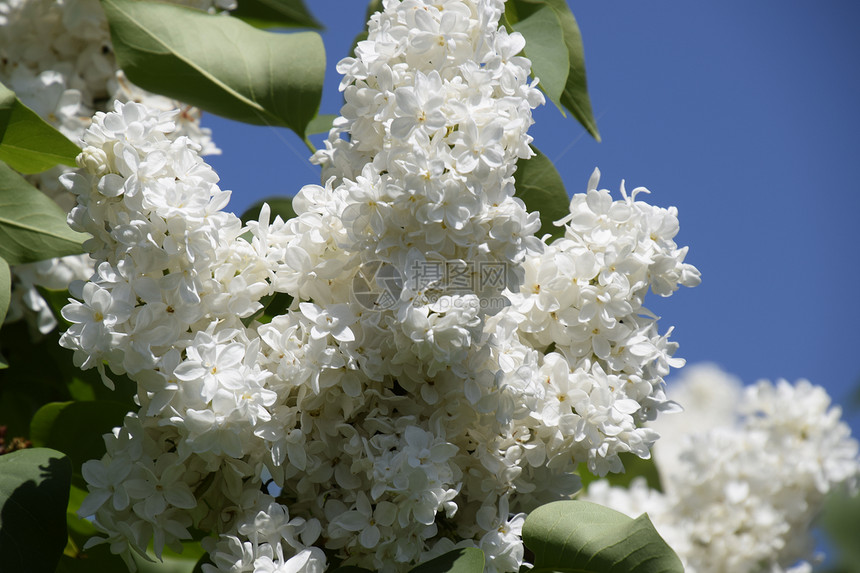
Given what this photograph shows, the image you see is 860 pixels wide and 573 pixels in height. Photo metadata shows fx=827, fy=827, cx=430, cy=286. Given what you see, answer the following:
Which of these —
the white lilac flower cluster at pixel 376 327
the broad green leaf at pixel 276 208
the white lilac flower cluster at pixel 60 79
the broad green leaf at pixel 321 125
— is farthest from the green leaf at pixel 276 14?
the white lilac flower cluster at pixel 376 327

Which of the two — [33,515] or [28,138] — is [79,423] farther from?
[28,138]

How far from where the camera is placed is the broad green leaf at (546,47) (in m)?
1.21

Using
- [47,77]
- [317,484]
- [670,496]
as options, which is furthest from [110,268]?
[670,496]

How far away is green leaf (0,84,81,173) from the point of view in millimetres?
1271

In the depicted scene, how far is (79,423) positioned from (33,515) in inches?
11.9

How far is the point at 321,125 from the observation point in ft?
5.18

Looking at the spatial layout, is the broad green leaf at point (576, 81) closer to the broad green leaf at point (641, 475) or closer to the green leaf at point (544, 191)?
the green leaf at point (544, 191)

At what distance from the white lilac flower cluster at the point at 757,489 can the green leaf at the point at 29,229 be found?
67.4 inches

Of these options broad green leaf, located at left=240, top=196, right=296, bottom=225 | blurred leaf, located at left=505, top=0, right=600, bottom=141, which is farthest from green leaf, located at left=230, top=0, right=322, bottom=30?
blurred leaf, located at left=505, top=0, right=600, bottom=141

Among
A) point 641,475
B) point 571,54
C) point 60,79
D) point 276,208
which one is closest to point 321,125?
point 276,208

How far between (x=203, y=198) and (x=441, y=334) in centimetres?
32

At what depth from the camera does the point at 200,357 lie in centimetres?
94

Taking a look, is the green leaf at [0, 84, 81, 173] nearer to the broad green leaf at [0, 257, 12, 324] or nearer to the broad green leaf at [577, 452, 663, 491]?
the broad green leaf at [0, 257, 12, 324]

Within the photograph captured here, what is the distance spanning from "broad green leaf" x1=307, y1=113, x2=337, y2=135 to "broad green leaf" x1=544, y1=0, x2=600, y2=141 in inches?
17.9
